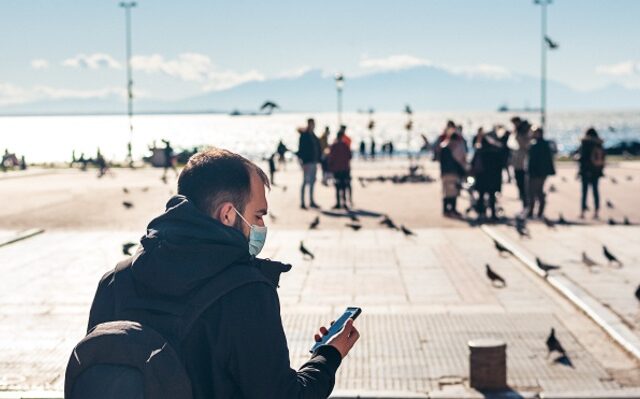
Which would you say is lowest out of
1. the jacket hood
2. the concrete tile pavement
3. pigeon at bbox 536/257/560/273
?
the concrete tile pavement

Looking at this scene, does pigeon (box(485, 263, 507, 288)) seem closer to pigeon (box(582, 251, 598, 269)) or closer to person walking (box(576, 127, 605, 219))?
pigeon (box(582, 251, 598, 269))

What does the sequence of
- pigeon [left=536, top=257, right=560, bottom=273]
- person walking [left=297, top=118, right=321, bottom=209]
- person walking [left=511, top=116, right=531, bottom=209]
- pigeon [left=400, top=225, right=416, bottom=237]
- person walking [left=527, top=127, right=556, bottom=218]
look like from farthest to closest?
person walking [left=297, top=118, right=321, bottom=209], person walking [left=511, top=116, right=531, bottom=209], person walking [left=527, top=127, right=556, bottom=218], pigeon [left=400, top=225, right=416, bottom=237], pigeon [left=536, top=257, right=560, bottom=273]

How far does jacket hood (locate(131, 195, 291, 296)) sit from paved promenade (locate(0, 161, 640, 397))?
13.6 feet

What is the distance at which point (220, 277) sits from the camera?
276 cm

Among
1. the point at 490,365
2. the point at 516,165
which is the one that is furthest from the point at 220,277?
the point at 516,165

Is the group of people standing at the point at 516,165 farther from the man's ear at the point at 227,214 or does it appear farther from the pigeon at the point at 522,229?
the man's ear at the point at 227,214

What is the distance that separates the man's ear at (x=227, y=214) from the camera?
2.89 meters

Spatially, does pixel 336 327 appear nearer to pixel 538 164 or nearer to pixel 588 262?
pixel 588 262

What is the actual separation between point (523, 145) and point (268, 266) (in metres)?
16.2

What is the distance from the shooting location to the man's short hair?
2.90 metres

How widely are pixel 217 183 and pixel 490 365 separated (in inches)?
176

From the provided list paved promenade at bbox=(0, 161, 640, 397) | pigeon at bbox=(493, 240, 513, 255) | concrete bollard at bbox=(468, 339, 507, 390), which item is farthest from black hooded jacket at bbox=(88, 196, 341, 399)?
pigeon at bbox=(493, 240, 513, 255)

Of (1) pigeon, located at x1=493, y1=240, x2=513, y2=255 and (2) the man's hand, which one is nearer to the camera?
(2) the man's hand

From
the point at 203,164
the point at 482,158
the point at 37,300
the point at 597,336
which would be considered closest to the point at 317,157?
the point at 482,158
